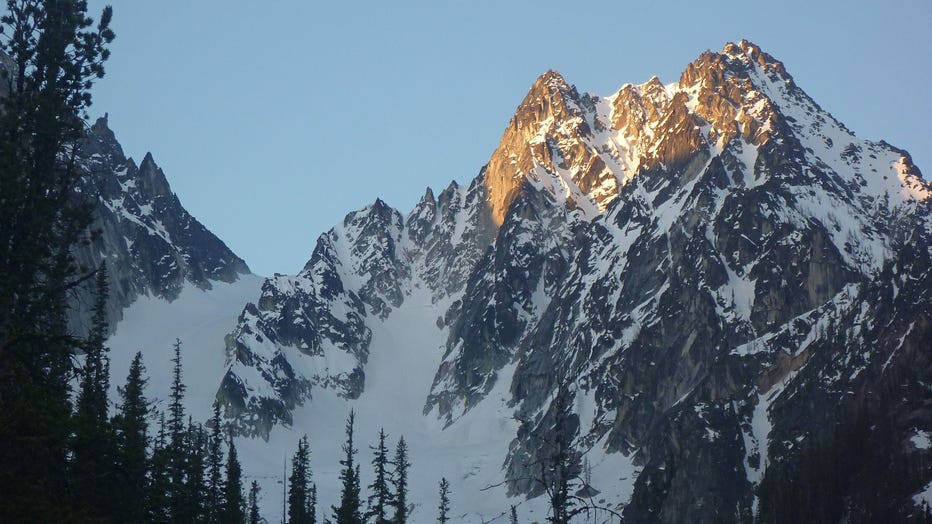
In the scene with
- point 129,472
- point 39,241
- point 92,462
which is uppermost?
point 39,241

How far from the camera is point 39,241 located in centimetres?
3247

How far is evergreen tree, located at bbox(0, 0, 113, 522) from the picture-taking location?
27.1 m

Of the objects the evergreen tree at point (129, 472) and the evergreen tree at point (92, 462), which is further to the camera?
the evergreen tree at point (129, 472)

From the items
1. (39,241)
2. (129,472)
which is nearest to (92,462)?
(129,472)

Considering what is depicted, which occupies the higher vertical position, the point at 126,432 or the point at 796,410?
the point at 796,410

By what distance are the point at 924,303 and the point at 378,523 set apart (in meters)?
121

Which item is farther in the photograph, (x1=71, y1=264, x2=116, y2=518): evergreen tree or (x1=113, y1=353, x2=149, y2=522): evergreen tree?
(x1=113, y1=353, x2=149, y2=522): evergreen tree

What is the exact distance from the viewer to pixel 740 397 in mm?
199750

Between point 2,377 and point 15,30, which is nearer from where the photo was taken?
point 2,377

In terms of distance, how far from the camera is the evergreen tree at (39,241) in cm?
2706

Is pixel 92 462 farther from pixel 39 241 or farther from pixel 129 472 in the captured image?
pixel 39 241

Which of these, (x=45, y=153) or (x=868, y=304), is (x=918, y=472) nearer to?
(x=868, y=304)

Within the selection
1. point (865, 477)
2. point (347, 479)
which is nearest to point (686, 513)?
point (865, 477)

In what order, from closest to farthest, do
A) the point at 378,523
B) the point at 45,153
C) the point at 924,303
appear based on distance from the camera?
1. the point at 45,153
2. the point at 378,523
3. the point at 924,303
